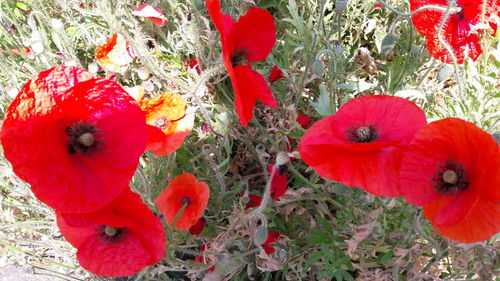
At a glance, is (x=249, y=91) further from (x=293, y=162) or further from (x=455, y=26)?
(x=455, y=26)

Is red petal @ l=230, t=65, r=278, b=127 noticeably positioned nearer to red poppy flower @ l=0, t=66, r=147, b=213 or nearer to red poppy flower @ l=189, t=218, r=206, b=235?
red poppy flower @ l=0, t=66, r=147, b=213

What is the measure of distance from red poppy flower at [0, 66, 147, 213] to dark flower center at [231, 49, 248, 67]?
0.49 metres

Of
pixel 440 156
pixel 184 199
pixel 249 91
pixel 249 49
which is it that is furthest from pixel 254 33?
pixel 440 156

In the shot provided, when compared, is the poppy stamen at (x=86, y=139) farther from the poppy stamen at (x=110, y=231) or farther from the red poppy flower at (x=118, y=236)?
the poppy stamen at (x=110, y=231)

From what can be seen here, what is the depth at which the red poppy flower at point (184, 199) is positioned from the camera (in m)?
1.35

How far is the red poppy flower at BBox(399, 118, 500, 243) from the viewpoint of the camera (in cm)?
88

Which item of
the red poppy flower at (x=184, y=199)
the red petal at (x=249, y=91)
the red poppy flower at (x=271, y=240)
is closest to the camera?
the red petal at (x=249, y=91)

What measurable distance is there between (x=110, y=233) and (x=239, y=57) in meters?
0.69

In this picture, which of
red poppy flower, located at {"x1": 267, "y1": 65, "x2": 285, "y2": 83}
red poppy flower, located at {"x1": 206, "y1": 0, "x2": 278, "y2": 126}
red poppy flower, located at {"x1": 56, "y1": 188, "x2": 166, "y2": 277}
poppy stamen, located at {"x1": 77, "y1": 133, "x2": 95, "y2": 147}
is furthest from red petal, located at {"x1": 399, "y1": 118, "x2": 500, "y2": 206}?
red poppy flower, located at {"x1": 267, "y1": 65, "x2": 285, "y2": 83}

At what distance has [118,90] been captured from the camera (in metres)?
1.03

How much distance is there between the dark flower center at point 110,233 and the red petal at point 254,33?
685 millimetres

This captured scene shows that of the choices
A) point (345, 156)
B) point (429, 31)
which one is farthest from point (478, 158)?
point (429, 31)

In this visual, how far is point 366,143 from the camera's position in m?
0.91

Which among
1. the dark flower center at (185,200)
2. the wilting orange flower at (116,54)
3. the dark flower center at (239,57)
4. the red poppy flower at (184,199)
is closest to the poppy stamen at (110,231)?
the red poppy flower at (184,199)
